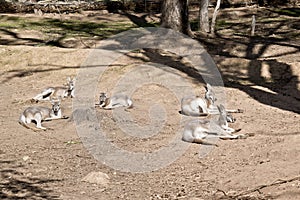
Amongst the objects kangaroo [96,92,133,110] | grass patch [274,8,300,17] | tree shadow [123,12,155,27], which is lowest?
tree shadow [123,12,155,27]

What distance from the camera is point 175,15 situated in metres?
16.2

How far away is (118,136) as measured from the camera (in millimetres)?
8617

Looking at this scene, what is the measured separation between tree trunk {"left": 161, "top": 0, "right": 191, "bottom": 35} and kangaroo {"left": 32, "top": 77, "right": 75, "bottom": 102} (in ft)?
18.2

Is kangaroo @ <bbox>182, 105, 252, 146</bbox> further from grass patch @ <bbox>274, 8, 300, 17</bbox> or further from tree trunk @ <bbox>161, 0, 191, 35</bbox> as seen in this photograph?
grass patch @ <bbox>274, 8, 300, 17</bbox>

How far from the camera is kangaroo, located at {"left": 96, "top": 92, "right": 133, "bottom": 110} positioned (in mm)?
10164

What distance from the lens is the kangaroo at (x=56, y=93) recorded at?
11281 millimetres

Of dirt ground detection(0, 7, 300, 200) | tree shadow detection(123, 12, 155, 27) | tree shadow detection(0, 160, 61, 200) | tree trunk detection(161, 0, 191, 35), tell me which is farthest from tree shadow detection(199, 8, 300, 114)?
tree shadow detection(123, 12, 155, 27)

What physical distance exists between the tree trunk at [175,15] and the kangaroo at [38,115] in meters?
7.28

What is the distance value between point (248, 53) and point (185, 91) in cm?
455

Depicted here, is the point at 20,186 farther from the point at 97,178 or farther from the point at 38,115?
the point at 38,115

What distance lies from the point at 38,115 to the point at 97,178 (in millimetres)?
3015

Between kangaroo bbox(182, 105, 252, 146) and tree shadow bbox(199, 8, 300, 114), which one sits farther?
tree shadow bbox(199, 8, 300, 114)

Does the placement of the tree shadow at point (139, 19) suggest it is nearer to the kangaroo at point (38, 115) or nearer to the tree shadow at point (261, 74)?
the tree shadow at point (261, 74)

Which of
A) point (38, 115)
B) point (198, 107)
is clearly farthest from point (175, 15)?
point (38, 115)
